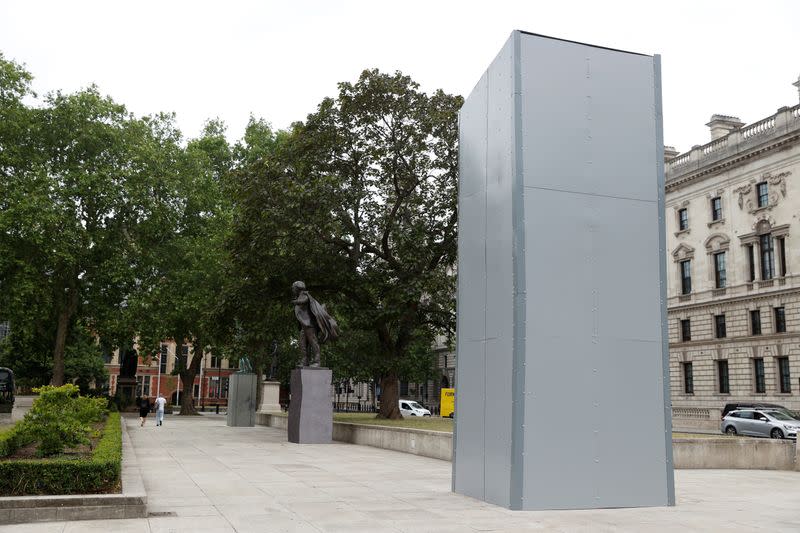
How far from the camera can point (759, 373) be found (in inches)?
1941

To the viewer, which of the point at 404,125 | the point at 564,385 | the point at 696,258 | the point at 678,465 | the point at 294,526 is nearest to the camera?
the point at 294,526

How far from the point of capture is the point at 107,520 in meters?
8.62

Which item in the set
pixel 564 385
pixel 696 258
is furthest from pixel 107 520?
pixel 696 258

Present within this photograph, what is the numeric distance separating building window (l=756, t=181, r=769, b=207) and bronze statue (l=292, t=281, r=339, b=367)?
3655cm

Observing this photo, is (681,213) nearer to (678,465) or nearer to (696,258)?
(696,258)

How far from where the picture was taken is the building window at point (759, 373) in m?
48.9

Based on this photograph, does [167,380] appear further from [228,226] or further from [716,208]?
[716,208]

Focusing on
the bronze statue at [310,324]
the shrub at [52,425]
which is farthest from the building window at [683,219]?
the shrub at [52,425]

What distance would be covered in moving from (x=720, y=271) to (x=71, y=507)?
52590 mm

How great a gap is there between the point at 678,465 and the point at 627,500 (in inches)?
321

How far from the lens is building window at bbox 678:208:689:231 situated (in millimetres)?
56728

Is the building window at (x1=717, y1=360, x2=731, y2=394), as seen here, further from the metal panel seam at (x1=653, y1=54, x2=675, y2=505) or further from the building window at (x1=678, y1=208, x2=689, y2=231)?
the metal panel seam at (x1=653, y1=54, x2=675, y2=505)

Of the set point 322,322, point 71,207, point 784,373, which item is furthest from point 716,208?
point 71,207

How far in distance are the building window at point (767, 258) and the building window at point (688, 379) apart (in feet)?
32.8
